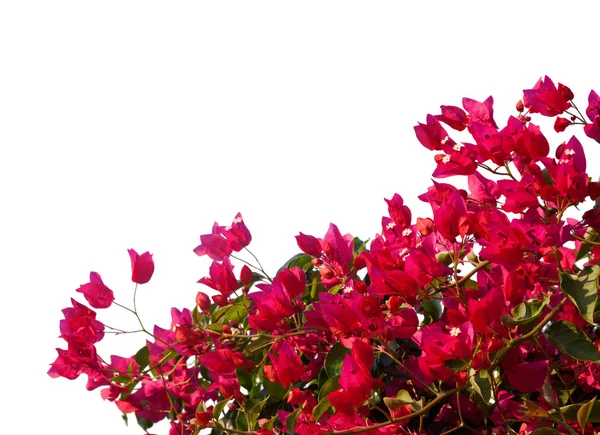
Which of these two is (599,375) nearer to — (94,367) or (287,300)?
(287,300)

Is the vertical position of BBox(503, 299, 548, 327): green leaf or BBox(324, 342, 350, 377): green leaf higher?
BBox(324, 342, 350, 377): green leaf

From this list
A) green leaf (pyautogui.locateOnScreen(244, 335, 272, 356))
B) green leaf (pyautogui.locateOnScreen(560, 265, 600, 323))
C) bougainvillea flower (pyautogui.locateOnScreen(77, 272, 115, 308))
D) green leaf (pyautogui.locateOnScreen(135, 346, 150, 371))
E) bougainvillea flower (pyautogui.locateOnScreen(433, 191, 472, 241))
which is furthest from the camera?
green leaf (pyautogui.locateOnScreen(135, 346, 150, 371))

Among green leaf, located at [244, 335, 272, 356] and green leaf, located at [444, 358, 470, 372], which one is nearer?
green leaf, located at [444, 358, 470, 372]

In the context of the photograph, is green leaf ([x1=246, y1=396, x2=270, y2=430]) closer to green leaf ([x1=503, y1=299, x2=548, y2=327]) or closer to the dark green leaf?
the dark green leaf

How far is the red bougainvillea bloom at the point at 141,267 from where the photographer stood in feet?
5.08

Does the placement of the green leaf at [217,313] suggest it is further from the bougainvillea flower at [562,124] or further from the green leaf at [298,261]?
the bougainvillea flower at [562,124]

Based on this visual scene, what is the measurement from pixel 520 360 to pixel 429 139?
37 centimetres

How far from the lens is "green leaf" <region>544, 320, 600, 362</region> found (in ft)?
3.61

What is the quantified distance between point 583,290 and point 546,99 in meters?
0.35

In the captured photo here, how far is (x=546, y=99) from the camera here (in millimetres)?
1312

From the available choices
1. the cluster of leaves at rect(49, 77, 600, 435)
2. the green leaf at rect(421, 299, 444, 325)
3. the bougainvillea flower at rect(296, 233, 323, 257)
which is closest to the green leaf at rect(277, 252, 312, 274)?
the cluster of leaves at rect(49, 77, 600, 435)

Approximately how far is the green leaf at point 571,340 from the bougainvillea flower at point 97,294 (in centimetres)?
79

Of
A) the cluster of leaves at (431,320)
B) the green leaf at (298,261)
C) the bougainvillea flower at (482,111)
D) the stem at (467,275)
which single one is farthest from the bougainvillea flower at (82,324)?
the bougainvillea flower at (482,111)

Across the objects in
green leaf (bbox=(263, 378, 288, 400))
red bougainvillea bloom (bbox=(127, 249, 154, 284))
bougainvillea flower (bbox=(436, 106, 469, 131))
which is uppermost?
red bougainvillea bloom (bbox=(127, 249, 154, 284))
